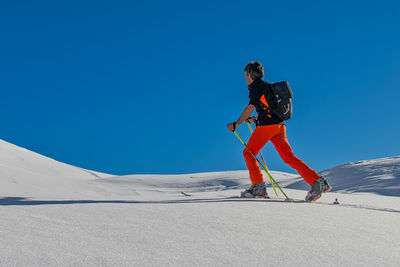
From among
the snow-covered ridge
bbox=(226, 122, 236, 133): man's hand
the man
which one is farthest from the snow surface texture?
the snow-covered ridge

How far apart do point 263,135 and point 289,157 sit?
404 mm

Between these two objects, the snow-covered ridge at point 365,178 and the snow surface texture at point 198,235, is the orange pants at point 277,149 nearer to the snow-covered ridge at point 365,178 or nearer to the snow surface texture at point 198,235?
the snow surface texture at point 198,235

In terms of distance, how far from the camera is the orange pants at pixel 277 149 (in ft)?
13.9

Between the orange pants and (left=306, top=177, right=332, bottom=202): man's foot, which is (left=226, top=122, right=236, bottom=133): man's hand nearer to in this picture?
the orange pants

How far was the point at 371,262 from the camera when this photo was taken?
1.85 m

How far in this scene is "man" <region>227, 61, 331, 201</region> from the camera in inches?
165

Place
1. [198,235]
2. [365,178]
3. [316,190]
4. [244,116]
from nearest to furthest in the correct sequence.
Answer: [198,235] < [316,190] < [244,116] < [365,178]

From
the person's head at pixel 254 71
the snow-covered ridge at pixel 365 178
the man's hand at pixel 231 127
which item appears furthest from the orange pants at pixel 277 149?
the snow-covered ridge at pixel 365 178

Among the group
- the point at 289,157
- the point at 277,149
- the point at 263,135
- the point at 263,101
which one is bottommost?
the point at 289,157

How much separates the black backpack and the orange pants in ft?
0.60

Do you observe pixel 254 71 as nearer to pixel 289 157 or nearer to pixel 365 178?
pixel 289 157

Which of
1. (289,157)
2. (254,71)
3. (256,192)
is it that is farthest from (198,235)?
(254,71)

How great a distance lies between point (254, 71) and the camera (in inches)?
171

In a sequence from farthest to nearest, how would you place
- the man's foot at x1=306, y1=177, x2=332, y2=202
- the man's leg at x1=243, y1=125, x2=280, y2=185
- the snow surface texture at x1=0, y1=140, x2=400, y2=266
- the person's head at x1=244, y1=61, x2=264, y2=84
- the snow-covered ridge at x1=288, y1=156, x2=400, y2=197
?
the snow-covered ridge at x1=288, y1=156, x2=400, y2=197 → the person's head at x1=244, y1=61, x2=264, y2=84 → the man's leg at x1=243, y1=125, x2=280, y2=185 → the man's foot at x1=306, y1=177, x2=332, y2=202 → the snow surface texture at x1=0, y1=140, x2=400, y2=266
